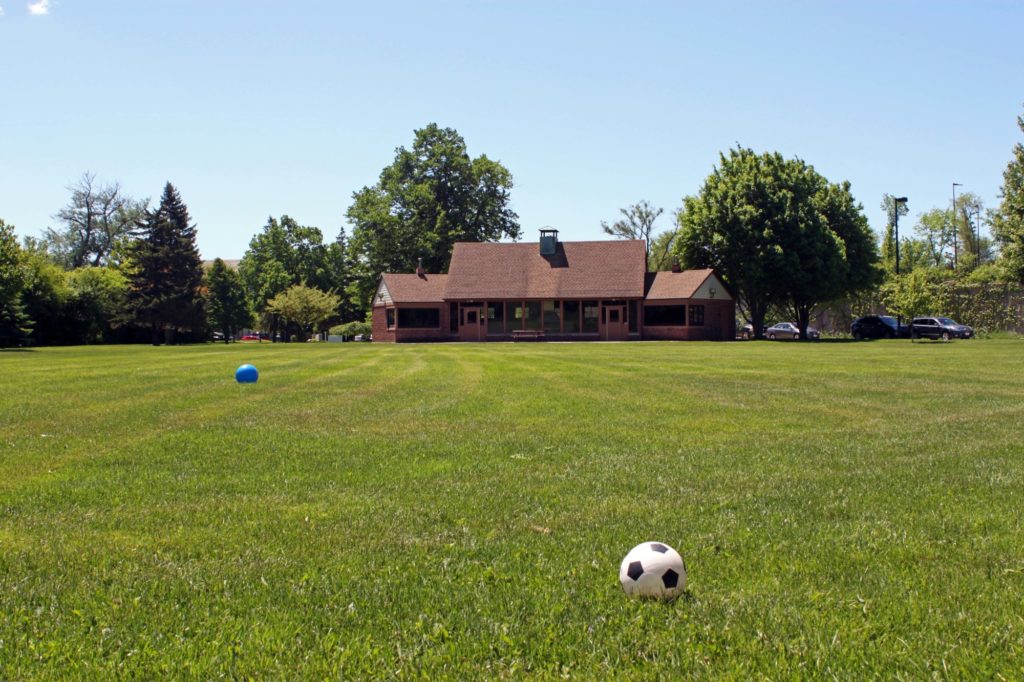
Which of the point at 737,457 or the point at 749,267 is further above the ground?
the point at 749,267

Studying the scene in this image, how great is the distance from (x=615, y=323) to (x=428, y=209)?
2524cm

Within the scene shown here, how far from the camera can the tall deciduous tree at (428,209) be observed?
253ft

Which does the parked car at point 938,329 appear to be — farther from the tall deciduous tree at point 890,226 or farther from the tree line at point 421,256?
the tall deciduous tree at point 890,226

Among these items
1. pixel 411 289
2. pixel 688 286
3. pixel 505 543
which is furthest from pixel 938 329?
pixel 505 543

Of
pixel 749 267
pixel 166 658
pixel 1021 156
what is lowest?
pixel 166 658

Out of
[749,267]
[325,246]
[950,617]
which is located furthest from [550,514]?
[325,246]

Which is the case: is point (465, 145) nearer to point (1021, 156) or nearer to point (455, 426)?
point (1021, 156)

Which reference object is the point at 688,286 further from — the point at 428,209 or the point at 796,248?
the point at 428,209

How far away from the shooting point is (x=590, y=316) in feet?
206

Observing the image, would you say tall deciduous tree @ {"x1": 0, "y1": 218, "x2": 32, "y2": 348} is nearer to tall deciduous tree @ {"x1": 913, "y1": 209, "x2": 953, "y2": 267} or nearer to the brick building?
the brick building

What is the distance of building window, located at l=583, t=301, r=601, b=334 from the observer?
62.8 m

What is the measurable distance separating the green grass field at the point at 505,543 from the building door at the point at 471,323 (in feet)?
168

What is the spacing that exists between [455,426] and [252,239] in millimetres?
94103

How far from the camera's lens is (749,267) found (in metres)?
57.1
